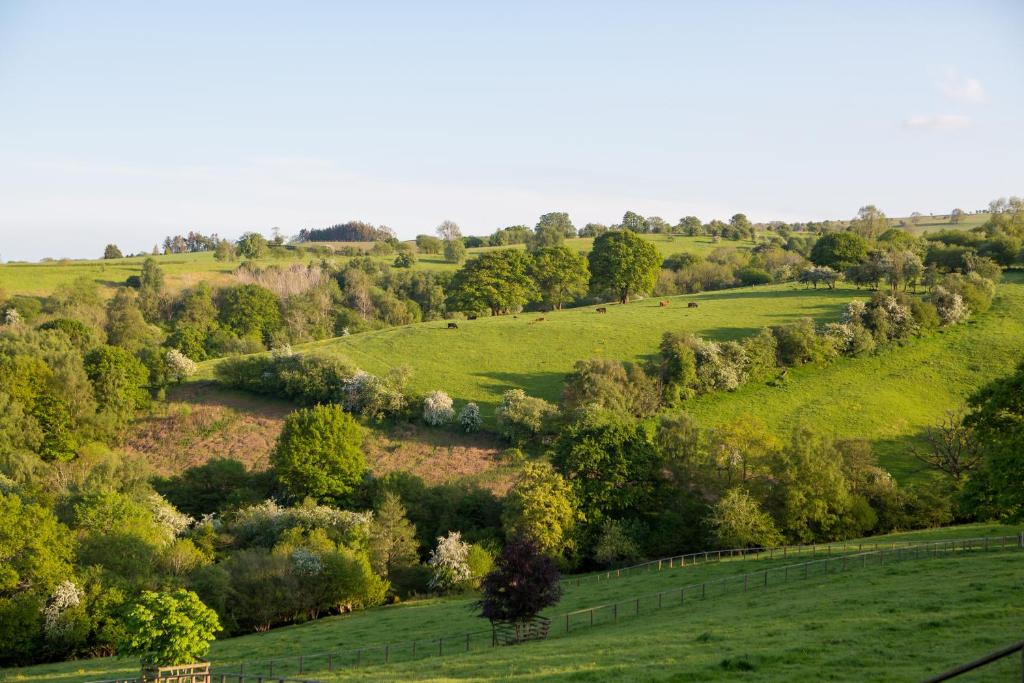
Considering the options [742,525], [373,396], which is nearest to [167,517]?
[373,396]

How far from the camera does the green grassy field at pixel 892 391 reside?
76562mm

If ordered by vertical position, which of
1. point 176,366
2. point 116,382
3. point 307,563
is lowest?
point 307,563

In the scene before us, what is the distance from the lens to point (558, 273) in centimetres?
12162

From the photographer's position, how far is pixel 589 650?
104ft

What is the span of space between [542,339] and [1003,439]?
200 ft

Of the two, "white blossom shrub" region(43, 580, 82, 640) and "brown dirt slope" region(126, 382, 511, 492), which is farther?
"brown dirt slope" region(126, 382, 511, 492)

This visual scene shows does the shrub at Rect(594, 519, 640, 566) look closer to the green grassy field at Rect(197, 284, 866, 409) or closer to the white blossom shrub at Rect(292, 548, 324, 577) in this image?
the white blossom shrub at Rect(292, 548, 324, 577)

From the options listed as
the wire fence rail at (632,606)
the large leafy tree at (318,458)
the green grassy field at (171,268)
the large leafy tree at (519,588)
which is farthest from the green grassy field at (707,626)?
the green grassy field at (171,268)

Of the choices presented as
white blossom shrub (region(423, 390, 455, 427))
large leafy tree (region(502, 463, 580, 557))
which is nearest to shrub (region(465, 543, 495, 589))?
large leafy tree (region(502, 463, 580, 557))

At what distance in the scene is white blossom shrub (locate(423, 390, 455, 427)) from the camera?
79.4 meters

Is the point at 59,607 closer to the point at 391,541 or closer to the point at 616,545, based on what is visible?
the point at 391,541

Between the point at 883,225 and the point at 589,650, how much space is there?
16043 centimetres

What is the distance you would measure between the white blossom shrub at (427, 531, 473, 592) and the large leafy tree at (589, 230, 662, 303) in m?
68.1

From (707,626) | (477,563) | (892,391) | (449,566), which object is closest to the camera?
(707,626)
